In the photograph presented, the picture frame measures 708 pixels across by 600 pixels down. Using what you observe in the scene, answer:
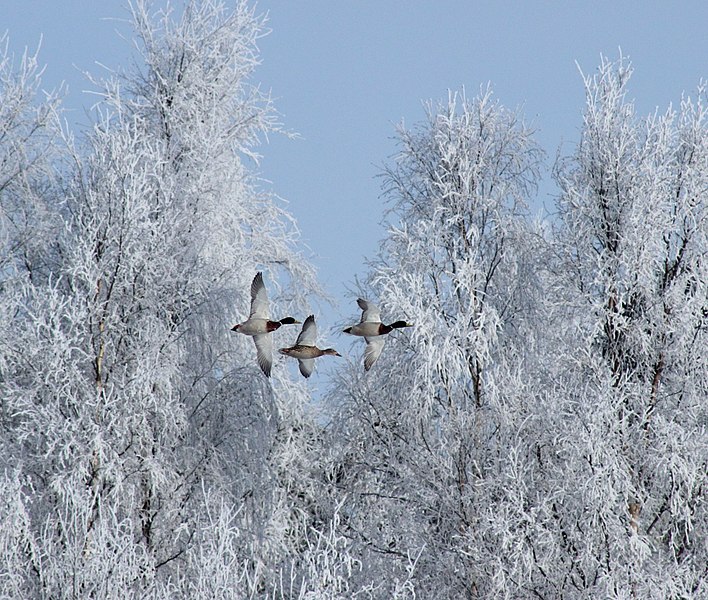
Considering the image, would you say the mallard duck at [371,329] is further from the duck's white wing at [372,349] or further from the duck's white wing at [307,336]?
the duck's white wing at [307,336]

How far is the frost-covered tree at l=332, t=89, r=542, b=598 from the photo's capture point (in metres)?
12.2

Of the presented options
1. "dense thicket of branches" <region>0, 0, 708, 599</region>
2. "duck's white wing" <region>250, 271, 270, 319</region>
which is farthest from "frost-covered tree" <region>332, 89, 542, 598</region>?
"duck's white wing" <region>250, 271, 270, 319</region>

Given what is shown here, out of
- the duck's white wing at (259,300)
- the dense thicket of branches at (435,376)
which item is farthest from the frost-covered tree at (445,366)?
the duck's white wing at (259,300)

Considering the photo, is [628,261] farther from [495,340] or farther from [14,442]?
[14,442]

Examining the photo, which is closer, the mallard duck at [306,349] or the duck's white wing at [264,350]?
the mallard duck at [306,349]

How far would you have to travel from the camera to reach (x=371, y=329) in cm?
1177

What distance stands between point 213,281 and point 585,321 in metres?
4.18

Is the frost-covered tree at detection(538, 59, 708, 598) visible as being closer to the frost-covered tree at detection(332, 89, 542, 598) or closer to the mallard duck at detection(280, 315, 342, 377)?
the frost-covered tree at detection(332, 89, 542, 598)

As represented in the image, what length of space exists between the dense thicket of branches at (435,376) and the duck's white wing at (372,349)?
0.35 meters

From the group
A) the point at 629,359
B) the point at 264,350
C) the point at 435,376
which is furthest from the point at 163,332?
the point at 629,359

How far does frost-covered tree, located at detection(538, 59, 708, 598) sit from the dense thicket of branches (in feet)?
0.09

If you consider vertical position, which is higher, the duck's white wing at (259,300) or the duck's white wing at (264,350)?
the duck's white wing at (259,300)

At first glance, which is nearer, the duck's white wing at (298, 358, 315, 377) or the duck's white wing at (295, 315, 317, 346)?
the duck's white wing at (295, 315, 317, 346)

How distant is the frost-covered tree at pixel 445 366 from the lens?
12227 mm
